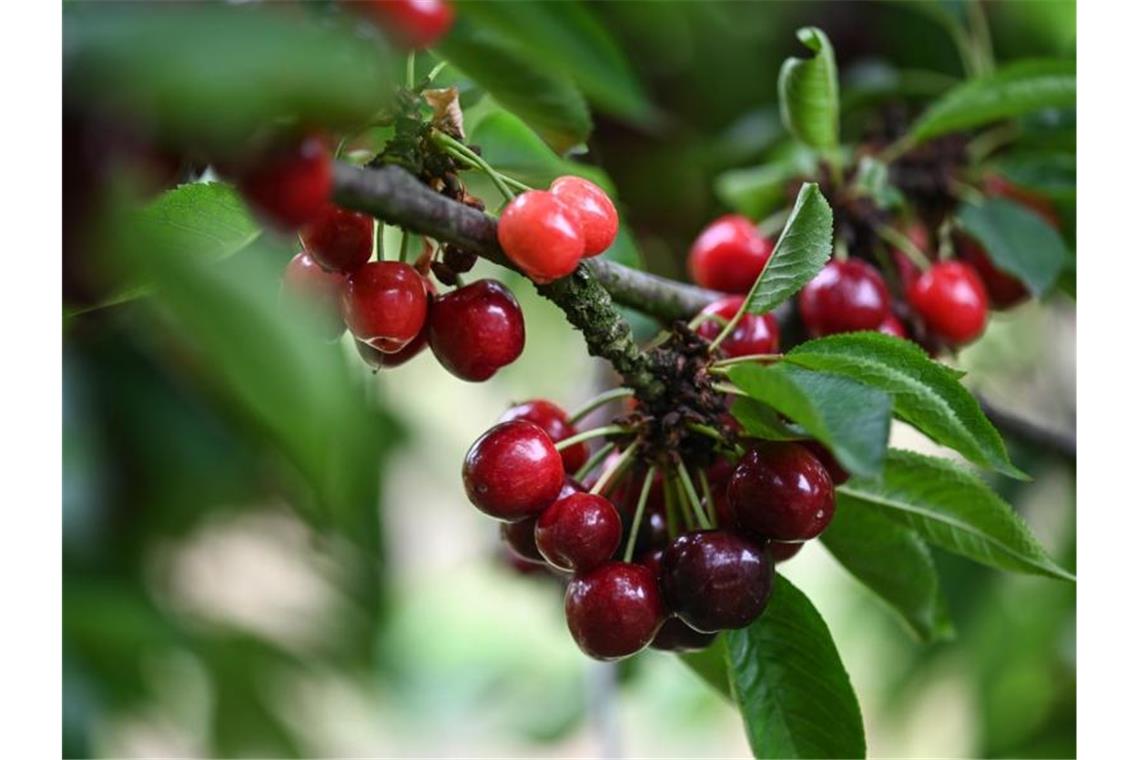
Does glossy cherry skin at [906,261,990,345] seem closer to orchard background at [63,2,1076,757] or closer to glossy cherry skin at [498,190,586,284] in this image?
orchard background at [63,2,1076,757]

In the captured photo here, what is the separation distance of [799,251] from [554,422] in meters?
0.18

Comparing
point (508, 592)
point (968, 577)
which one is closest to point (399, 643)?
point (508, 592)

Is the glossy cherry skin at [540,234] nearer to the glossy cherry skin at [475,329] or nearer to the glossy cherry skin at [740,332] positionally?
the glossy cherry skin at [475,329]

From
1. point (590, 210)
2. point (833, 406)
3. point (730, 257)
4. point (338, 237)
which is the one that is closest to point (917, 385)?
point (833, 406)

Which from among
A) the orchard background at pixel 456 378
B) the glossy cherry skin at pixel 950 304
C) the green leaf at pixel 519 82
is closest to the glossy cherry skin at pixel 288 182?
the orchard background at pixel 456 378

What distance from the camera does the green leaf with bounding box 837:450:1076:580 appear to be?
68 centimetres

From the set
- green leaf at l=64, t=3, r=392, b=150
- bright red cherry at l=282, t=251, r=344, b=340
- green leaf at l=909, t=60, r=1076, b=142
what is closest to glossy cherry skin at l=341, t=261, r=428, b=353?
bright red cherry at l=282, t=251, r=344, b=340

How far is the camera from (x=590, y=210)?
1.87 feet

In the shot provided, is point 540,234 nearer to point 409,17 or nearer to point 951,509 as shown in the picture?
point 409,17

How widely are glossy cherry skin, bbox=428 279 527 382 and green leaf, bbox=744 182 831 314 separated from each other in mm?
128

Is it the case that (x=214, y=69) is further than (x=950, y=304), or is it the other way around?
(x=950, y=304)

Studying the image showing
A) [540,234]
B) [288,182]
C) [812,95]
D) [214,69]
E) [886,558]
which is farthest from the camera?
[812,95]

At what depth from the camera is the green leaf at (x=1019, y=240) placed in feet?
3.12
